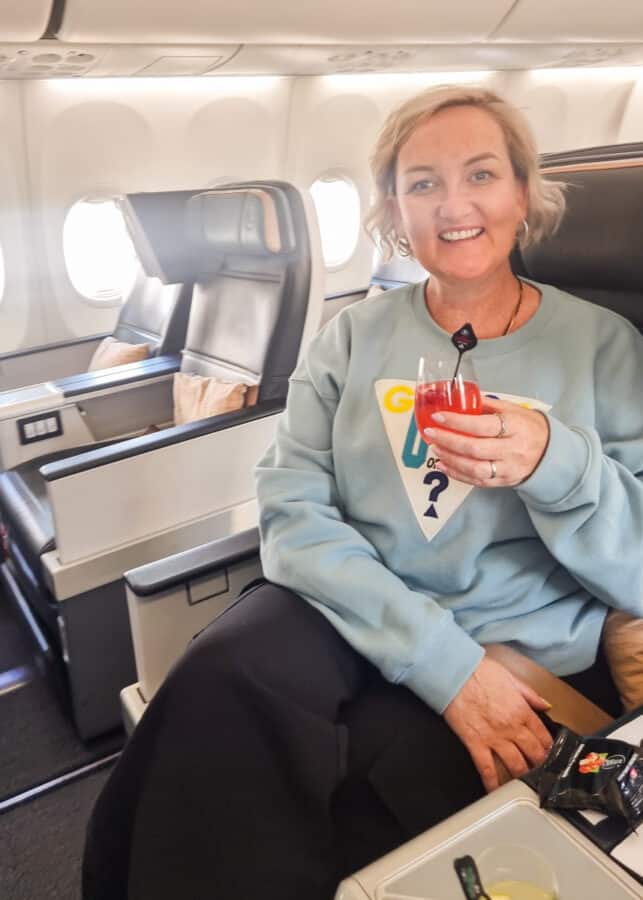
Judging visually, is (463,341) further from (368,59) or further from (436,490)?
(368,59)

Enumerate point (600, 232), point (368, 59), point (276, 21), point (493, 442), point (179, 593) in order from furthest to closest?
point (368, 59)
point (276, 21)
point (179, 593)
point (600, 232)
point (493, 442)

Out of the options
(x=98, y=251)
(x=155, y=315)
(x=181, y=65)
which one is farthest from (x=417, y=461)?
(x=98, y=251)

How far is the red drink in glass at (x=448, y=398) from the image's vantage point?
3.52 feet

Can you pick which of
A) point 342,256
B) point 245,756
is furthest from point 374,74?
point 245,756

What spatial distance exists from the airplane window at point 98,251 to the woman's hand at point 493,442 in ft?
11.8

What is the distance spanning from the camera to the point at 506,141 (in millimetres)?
1330

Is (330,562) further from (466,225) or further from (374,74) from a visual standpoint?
(374,74)

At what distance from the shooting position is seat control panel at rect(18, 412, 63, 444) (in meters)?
2.63

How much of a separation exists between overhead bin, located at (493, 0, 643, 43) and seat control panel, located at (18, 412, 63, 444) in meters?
2.49

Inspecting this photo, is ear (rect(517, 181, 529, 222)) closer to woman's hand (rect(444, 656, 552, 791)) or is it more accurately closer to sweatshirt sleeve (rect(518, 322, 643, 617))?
sweatshirt sleeve (rect(518, 322, 643, 617))

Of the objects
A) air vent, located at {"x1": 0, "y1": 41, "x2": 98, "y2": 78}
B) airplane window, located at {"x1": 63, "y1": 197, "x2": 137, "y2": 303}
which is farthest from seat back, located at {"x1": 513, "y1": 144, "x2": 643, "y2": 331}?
airplane window, located at {"x1": 63, "y1": 197, "x2": 137, "y2": 303}

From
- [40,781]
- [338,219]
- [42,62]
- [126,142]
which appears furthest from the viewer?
[338,219]

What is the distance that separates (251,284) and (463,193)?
130 centimetres

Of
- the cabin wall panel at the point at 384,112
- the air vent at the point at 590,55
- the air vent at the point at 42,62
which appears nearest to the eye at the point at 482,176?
the air vent at the point at 42,62
